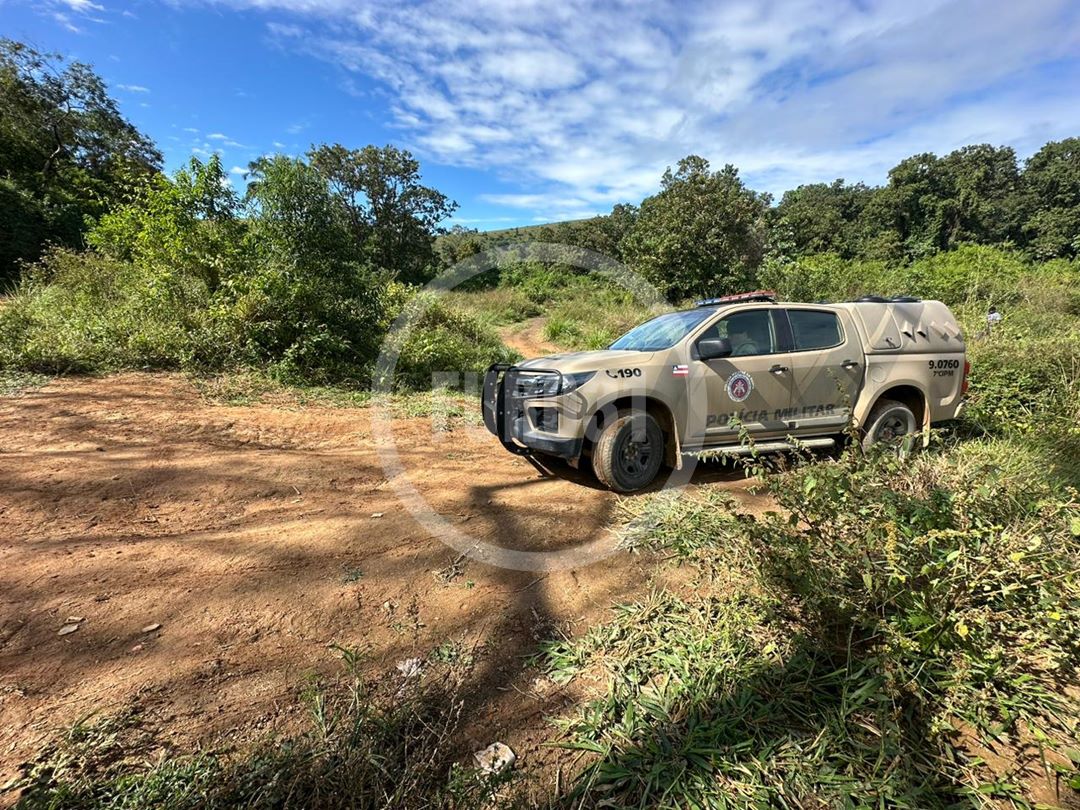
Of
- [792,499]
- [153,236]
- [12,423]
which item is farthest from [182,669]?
[153,236]

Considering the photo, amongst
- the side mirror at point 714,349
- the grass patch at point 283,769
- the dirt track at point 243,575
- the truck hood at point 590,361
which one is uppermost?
the side mirror at point 714,349

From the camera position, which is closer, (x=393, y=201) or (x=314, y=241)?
(x=314, y=241)

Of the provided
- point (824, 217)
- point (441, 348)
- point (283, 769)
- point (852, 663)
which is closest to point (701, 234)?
point (441, 348)

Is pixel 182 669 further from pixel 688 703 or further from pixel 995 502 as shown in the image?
pixel 995 502

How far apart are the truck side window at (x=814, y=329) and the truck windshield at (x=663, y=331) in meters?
0.89

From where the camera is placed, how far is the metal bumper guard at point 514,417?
3936 millimetres

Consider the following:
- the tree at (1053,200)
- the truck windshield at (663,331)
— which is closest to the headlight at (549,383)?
the truck windshield at (663,331)

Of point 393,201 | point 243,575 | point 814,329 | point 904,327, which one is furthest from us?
point 393,201

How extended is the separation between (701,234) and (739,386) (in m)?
16.5

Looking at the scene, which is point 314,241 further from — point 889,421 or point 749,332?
point 889,421

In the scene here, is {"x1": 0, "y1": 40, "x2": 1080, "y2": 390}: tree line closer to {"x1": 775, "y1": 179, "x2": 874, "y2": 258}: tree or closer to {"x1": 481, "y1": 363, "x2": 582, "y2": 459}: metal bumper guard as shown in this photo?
{"x1": 775, "y1": 179, "x2": 874, "y2": 258}: tree

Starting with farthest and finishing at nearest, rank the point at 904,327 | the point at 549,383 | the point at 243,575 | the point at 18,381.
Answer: the point at 18,381, the point at 904,327, the point at 549,383, the point at 243,575

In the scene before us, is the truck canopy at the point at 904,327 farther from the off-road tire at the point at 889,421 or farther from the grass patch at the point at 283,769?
the grass patch at the point at 283,769

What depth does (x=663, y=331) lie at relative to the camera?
4.70 metres
